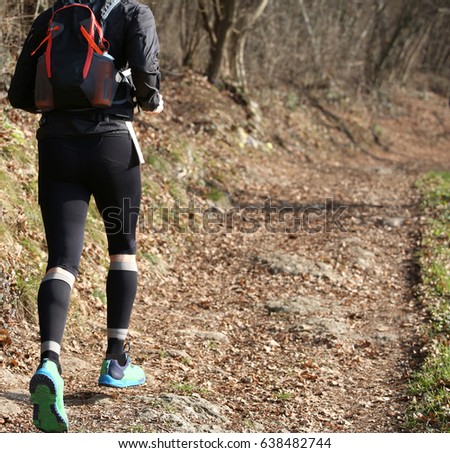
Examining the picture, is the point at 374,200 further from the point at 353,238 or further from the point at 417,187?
the point at 353,238

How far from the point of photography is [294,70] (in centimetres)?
2169

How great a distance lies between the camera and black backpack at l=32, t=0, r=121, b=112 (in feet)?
11.8

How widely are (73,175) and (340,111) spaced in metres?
19.6

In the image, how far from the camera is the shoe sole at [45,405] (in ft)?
11.0

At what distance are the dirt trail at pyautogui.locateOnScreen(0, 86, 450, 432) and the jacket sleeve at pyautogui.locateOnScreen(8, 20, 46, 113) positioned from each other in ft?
5.44

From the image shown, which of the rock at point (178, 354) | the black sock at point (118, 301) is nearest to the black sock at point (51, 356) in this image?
the black sock at point (118, 301)

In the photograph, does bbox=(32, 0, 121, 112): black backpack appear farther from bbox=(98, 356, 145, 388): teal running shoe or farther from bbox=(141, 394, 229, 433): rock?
bbox=(141, 394, 229, 433): rock

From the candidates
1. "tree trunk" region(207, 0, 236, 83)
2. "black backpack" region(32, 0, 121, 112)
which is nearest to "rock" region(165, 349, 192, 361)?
"black backpack" region(32, 0, 121, 112)

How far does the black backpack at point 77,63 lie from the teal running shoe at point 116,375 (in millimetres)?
1469

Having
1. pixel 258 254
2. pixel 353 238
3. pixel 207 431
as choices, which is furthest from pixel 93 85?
pixel 353 238

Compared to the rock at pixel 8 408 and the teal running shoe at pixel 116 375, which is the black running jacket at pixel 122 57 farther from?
the rock at pixel 8 408

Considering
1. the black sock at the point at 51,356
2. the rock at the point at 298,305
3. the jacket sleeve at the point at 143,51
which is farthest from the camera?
the rock at the point at 298,305

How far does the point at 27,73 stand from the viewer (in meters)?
3.88

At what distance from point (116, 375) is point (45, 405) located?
2.63 ft
